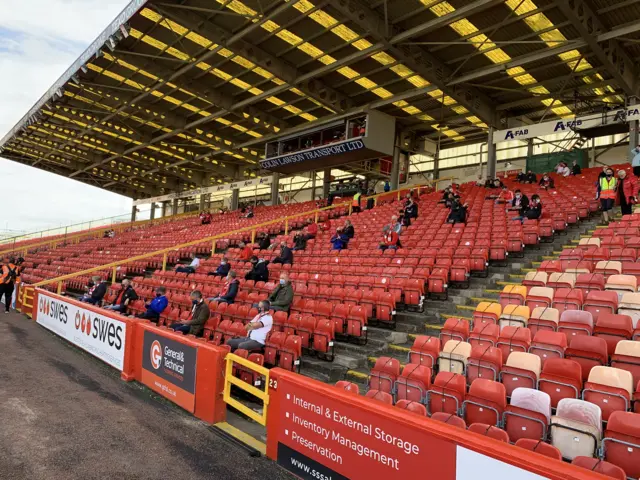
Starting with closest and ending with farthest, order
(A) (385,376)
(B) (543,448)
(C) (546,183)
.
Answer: (B) (543,448)
(A) (385,376)
(C) (546,183)

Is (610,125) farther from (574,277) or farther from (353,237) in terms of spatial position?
(574,277)

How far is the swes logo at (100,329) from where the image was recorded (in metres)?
6.48

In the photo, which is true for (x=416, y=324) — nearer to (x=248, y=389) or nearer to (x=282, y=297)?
(x=282, y=297)

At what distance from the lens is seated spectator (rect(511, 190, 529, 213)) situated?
10.6m

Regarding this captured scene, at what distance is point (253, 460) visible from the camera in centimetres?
392

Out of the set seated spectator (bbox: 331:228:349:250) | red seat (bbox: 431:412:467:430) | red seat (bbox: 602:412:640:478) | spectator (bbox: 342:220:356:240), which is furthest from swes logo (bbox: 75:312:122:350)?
spectator (bbox: 342:220:356:240)

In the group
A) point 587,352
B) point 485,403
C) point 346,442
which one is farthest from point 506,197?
point 346,442

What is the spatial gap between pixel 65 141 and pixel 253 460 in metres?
34.1

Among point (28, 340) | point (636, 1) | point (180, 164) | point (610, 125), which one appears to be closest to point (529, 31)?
point (636, 1)

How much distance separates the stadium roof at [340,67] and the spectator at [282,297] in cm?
918

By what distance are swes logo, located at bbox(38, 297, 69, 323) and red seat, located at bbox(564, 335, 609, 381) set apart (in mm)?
8756

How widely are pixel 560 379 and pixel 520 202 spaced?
8.52 meters

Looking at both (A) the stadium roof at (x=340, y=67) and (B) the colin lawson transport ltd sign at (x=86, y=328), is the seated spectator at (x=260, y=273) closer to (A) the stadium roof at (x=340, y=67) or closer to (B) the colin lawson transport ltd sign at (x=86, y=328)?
(B) the colin lawson transport ltd sign at (x=86, y=328)

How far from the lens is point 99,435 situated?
13.9 feet
